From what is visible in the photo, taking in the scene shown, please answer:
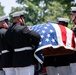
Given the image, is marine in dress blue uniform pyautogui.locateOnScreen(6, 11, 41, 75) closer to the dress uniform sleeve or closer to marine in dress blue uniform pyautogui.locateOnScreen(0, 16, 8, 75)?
the dress uniform sleeve

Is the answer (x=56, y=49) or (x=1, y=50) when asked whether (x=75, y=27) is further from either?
(x=1, y=50)

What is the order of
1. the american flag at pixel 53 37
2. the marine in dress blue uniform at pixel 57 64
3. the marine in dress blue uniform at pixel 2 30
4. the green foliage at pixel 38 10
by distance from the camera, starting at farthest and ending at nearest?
the green foliage at pixel 38 10 → the marine in dress blue uniform at pixel 57 64 → the marine in dress blue uniform at pixel 2 30 → the american flag at pixel 53 37

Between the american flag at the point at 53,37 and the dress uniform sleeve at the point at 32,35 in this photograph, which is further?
the american flag at the point at 53,37

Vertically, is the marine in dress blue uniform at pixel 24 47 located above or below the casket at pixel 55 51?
above

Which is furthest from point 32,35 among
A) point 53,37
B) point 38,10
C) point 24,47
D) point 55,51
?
point 38,10

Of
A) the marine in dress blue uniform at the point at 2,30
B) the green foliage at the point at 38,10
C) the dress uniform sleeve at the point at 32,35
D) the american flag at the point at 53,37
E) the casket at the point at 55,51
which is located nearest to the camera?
the dress uniform sleeve at the point at 32,35

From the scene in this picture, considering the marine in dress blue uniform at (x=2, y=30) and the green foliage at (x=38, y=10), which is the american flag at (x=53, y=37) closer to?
the marine in dress blue uniform at (x=2, y=30)

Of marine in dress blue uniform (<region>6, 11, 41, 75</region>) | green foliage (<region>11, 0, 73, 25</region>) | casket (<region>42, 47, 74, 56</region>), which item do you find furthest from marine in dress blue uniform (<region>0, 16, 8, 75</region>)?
green foliage (<region>11, 0, 73, 25</region>)

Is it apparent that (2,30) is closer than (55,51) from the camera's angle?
No

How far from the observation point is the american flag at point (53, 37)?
26.6 feet

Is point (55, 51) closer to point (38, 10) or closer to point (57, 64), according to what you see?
point (57, 64)

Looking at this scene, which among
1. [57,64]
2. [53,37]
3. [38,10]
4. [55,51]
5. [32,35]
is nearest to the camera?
[32,35]

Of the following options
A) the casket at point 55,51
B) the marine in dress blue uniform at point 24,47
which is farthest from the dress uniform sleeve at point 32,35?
the casket at point 55,51

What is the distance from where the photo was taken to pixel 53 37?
8195mm
